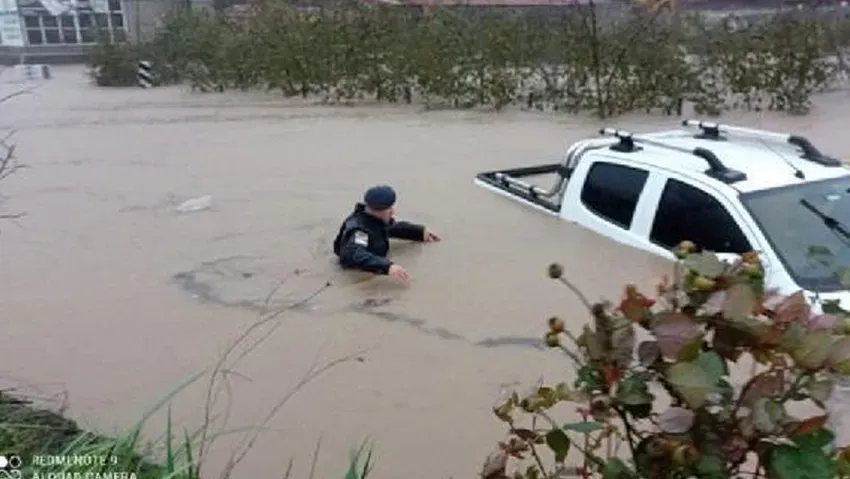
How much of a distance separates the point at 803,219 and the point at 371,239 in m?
3.26

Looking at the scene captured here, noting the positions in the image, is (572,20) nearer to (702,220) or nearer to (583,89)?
(583,89)

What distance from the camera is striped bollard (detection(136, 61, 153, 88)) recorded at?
27.2m

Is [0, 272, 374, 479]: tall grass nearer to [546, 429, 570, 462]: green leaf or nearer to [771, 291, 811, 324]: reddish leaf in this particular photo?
[546, 429, 570, 462]: green leaf

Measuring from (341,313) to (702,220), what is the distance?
2565 millimetres

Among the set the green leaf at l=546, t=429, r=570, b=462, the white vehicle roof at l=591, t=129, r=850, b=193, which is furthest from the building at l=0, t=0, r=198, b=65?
the green leaf at l=546, t=429, r=570, b=462

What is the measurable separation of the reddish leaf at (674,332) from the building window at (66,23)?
134 feet

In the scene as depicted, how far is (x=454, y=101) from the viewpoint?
17.8 m

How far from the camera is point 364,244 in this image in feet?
23.8

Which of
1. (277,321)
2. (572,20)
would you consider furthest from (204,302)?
(572,20)

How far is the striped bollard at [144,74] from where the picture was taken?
2725cm

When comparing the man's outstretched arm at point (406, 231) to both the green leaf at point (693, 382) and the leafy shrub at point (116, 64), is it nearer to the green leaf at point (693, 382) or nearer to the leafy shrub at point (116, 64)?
the green leaf at point (693, 382)

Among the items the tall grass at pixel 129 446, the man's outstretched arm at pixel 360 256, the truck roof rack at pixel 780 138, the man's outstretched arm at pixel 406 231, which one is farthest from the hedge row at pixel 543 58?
the tall grass at pixel 129 446

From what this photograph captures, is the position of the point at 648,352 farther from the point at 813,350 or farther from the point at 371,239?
the point at 371,239

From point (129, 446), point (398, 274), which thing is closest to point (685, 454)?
point (129, 446)
